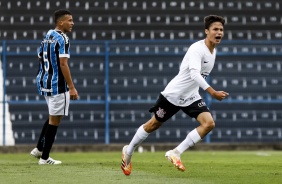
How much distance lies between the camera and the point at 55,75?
43.3 ft

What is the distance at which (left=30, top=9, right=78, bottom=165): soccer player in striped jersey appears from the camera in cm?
1308

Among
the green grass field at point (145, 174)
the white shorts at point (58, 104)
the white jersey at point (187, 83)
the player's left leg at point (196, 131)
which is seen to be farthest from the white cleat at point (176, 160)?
the white shorts at point (58, 104)

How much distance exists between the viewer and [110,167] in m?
12.6

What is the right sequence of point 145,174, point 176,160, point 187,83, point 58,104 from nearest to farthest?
1. point 176,160
2. point 145,174
3. point 187,83
4. point 58,104

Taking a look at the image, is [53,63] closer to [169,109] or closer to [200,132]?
[169,109]

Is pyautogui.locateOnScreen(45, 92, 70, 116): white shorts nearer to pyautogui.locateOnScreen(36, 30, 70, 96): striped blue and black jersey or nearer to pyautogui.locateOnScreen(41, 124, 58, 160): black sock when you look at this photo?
pyautogui.locateOnScreen(36, 30, 70, 96): striped blue and black jersey

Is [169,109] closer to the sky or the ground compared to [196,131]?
closer to the sky

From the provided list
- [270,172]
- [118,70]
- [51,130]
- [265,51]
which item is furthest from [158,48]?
[270,172]

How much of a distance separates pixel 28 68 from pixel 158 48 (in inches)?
108

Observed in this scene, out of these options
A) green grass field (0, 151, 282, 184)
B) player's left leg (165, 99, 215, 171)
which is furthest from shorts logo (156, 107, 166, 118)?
green grass field (0, 151, 282, 184)

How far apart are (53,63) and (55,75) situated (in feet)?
0.53

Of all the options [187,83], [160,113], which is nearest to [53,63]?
[160,113]

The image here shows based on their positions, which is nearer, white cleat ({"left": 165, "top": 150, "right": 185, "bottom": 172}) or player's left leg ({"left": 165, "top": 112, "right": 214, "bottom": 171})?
white cleat ({"left": 165, "top": 150, "right": 185, "bottom": 172})

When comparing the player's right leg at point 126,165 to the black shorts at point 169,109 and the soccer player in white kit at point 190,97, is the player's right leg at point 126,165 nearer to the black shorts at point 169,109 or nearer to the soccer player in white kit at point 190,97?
the soccer player in white kit at point 190,97
